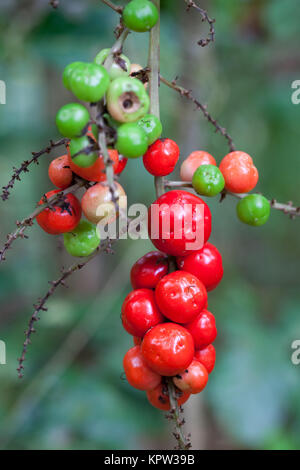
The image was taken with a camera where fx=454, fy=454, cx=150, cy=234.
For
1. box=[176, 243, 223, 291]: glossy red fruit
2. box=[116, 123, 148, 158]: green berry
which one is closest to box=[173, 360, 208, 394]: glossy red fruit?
box=[176, 243, 223, 291]: glossy red fruit

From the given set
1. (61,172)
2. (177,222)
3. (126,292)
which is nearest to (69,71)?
(61,172)

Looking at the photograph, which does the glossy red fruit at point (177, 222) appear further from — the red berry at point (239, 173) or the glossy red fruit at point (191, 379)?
the glossy red fruit at point (191, 379)

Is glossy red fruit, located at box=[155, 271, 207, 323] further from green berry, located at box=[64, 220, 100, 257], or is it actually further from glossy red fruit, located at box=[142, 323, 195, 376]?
green berry, located at box=[64, 220, 100, 257]

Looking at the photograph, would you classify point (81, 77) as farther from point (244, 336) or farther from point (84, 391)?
point (244, 336)

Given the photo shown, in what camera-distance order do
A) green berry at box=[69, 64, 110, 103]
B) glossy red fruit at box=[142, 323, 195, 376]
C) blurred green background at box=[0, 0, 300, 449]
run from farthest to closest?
blurred green background at box=[0, 0, 300, 449] < glossy red fruit at box=[142, 323, 195, 376] < green berry at box=[69, 64, 110, 103]

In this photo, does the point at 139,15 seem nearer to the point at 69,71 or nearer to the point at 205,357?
the point at 69,71

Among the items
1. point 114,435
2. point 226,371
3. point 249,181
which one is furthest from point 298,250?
point 249,181

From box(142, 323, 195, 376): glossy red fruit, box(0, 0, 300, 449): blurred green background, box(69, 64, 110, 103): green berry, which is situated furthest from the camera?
box(0, 0, 300, 449): blurred green background

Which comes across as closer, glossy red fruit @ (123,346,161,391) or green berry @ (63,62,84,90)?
green berry @ (63,62,84,90)

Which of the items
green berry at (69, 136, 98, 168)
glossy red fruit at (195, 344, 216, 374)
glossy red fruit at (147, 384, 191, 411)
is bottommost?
glossy red fruit at (147, 384, 191, 411)
